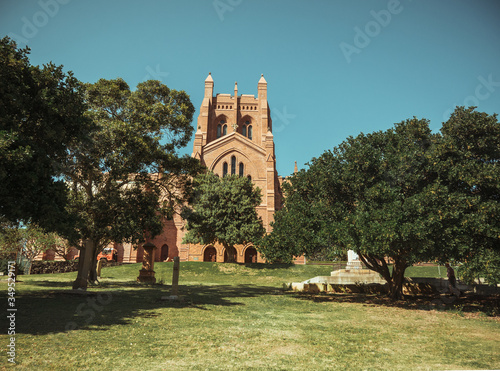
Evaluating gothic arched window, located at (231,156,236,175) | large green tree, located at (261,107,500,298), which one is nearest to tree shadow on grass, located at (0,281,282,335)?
large green tree, located at (261,107,500,298)

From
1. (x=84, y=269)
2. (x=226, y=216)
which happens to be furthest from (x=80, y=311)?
(x=226, y=216)

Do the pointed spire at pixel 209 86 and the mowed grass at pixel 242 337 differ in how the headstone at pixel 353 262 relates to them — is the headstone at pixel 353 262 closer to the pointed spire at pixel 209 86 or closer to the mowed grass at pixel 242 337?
the mowed grass at pixel 242 337

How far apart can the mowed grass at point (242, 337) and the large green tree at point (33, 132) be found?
2.74 metres

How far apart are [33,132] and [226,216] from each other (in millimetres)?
25122

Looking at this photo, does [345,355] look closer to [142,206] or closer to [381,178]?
[381,178]

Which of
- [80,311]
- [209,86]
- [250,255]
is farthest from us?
[209,86]

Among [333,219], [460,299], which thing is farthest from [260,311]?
[460,299]

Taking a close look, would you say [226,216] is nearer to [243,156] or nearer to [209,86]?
[243,156]

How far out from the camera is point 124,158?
14.2 metres

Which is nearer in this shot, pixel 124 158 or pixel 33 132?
pixel 33 132

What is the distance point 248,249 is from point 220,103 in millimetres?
27289

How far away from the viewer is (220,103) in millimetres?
56375

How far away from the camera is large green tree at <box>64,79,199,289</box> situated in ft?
46.4

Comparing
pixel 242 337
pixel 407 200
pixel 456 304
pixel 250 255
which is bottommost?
pixel 456 304
